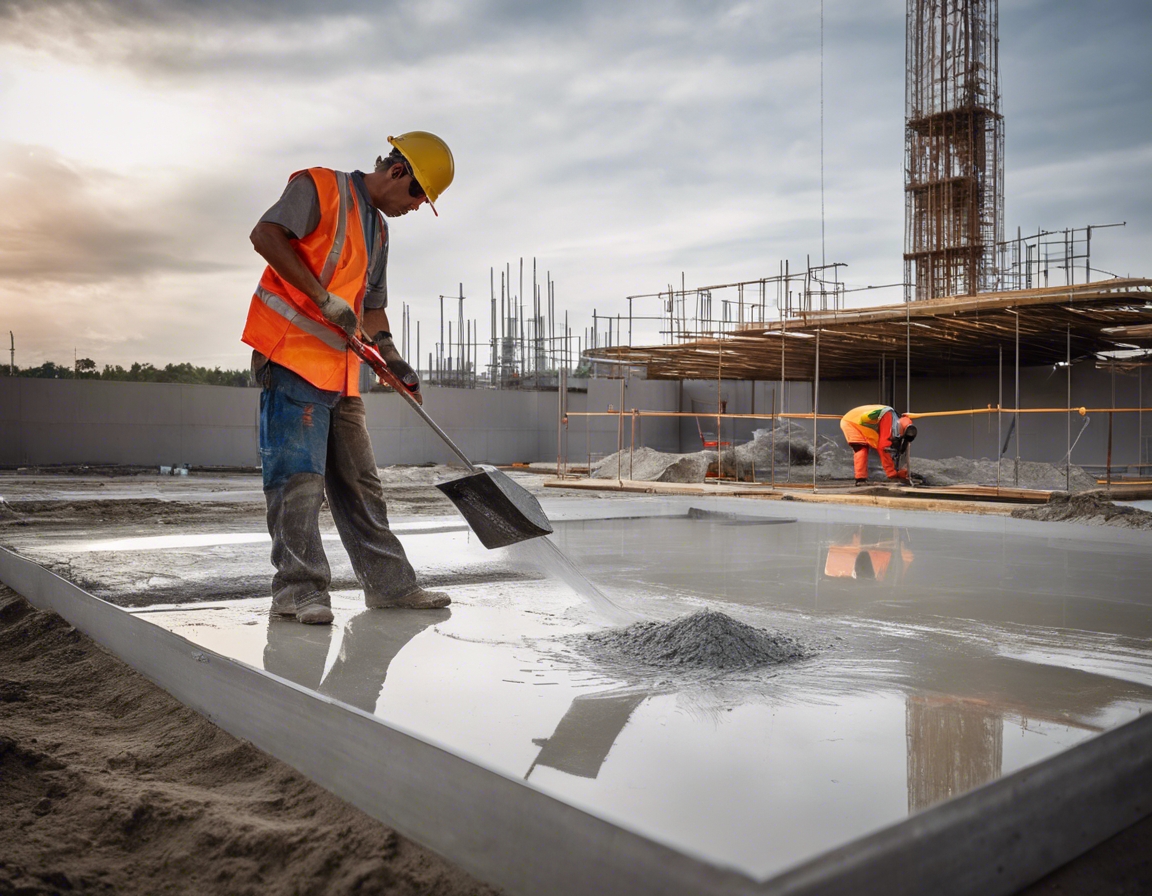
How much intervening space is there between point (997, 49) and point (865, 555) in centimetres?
3071

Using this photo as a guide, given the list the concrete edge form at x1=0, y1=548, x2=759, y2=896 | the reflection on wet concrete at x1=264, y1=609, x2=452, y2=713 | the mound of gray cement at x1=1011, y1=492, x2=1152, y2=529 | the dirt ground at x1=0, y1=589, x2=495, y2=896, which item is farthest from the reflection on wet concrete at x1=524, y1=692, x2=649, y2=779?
the mound of gray cement at x1=1011, y1=492, x2=1152, y2=529

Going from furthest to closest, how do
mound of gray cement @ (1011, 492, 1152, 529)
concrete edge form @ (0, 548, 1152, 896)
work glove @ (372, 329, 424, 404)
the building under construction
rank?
1. mound of gray cement @ (1011, 492, 1152, 529)
2. work glove @ (372, 329, 424, 404)
3. the building under construction
4. concrete edge form @ (0, 548, 1152, 896)

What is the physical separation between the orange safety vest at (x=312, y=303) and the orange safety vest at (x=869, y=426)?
35.1ft

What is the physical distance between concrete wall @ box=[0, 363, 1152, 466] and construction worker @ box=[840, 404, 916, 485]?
6.74m

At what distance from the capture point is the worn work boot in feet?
10.7

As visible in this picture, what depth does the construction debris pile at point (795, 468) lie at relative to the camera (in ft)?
49.6

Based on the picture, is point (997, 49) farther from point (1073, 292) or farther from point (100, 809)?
point (100, 809)

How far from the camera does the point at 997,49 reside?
98.6ft

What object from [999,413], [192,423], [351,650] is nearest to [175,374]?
[192,423]

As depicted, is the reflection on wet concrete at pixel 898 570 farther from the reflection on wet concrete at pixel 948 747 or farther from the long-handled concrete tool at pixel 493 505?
the reflection on wet concrete at pixel 948 747

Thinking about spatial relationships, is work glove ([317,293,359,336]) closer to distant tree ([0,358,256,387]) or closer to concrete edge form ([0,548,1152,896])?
concrete edge form ([0,548,1152,896])

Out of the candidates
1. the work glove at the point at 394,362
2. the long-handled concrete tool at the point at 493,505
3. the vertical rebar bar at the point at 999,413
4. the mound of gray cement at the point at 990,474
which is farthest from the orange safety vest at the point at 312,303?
the mound of gray cement at the point at 990,474

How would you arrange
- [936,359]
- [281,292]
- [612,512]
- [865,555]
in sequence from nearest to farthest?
1. [281,292]
2. [865,555]
3. [612,512]
4. [936,359]

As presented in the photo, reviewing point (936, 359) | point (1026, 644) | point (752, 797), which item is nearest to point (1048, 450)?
point (936, 359)
